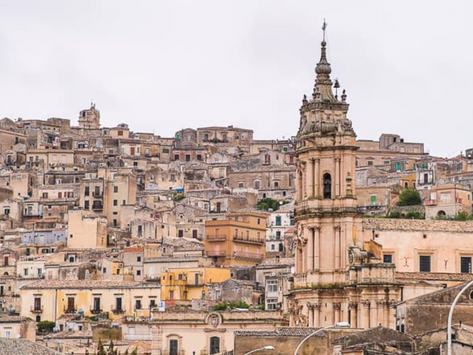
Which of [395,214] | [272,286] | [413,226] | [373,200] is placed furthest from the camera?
[373,200]

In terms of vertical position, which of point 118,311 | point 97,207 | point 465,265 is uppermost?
point 97,207

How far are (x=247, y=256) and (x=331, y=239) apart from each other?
1859 inches

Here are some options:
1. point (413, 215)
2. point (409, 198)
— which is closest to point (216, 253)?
point (413, 215)

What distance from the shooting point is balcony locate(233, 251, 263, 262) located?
126m

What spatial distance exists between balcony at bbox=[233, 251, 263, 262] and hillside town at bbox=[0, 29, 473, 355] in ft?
0.48

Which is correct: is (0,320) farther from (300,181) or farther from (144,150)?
(144,150)

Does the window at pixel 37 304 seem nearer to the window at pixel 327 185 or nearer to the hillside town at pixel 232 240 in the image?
the hillside town at pixel 232 240

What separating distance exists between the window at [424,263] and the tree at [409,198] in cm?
5073

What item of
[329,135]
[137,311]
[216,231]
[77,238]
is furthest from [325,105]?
[77,238]

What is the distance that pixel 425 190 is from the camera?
447 feet

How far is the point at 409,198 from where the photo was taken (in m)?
134

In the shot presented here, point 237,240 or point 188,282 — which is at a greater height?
point 237,240

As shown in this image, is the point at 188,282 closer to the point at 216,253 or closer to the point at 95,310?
the point at 95,310

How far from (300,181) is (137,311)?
3054cm
